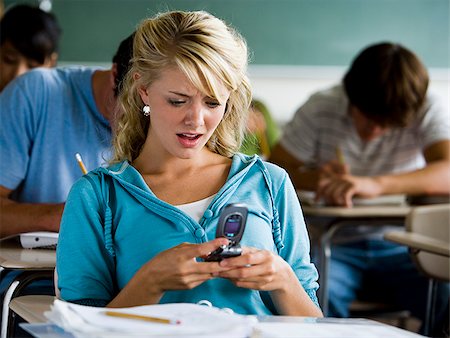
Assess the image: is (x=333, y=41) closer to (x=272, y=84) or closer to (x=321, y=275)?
(x=272, y=84)

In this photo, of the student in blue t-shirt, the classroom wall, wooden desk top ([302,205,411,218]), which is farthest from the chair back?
Result: the classroom wall

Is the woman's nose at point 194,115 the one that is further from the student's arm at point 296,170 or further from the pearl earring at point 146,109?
the student's arm at point 296,170

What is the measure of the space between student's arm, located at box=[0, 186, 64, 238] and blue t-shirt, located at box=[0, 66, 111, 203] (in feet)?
0.47

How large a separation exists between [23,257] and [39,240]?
0.11 metres

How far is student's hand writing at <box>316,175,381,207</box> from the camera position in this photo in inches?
136

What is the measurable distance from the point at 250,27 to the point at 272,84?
51 centimetres

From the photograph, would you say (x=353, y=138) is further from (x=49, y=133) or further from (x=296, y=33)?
(x=296, y=33)

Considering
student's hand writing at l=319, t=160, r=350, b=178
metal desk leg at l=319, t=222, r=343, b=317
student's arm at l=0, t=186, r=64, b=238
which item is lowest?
metal desk leg at l=319, t=222, r=343, b=317

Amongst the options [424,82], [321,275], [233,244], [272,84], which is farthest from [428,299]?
[272,84]

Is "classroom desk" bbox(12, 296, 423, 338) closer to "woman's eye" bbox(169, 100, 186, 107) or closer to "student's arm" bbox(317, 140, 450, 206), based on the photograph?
"woman's eye" bbox(169, 100, 186, 107)

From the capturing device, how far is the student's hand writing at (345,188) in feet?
11.3

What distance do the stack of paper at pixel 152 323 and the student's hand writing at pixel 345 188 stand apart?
2.07 m

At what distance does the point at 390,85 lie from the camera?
3.58 meters

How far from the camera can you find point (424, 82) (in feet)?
11.9
